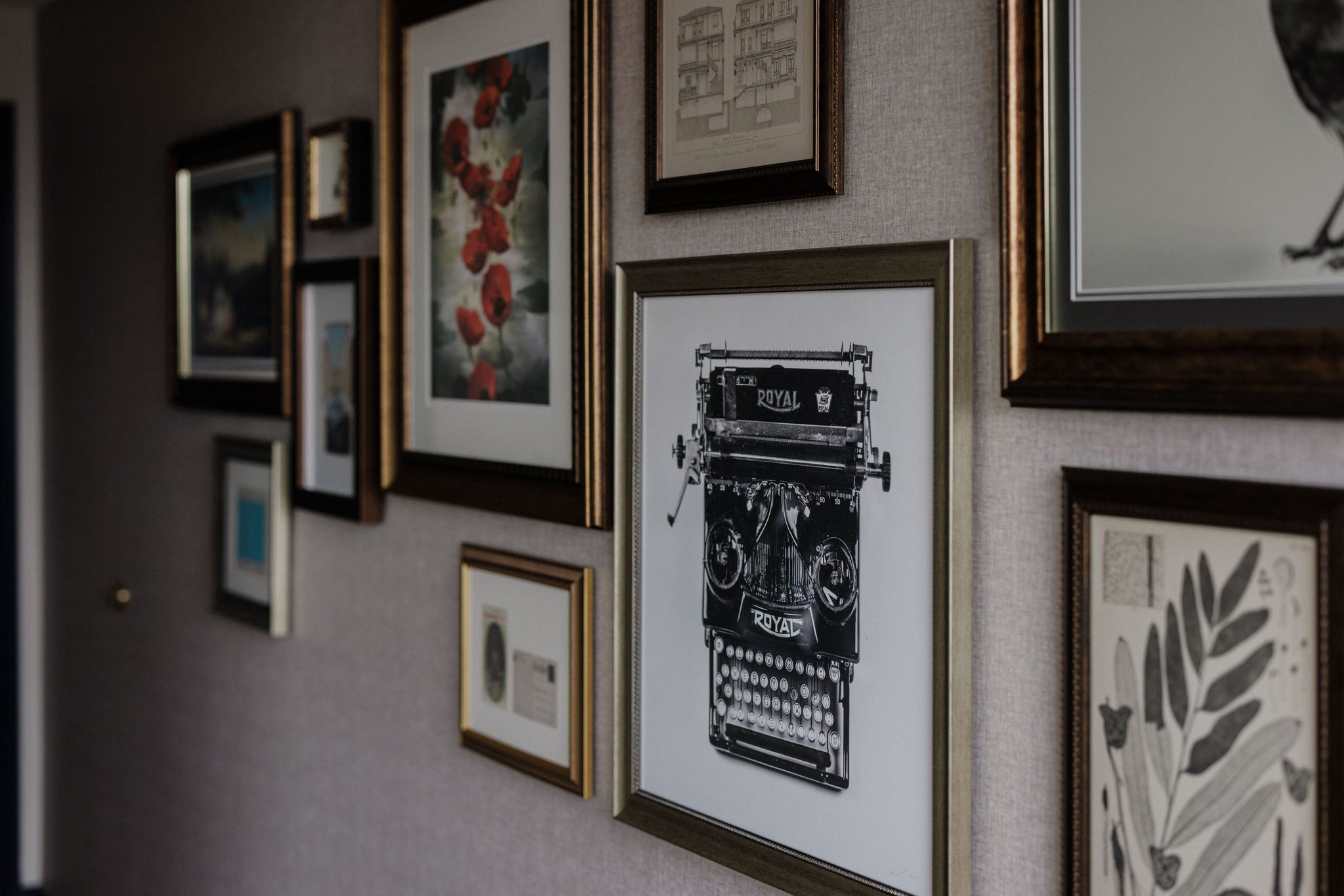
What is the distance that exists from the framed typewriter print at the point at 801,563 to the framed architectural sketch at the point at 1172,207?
10 centimetres

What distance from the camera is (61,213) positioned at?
9.34ft

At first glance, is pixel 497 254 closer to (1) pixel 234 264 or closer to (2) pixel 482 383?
(2) pixel 482 383

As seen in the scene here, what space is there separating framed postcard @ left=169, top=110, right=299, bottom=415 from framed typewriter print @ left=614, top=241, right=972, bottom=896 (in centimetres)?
93

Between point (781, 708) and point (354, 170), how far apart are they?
1.10 meters

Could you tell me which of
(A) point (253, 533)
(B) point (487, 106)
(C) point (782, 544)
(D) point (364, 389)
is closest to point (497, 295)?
(B) point (487, 106)

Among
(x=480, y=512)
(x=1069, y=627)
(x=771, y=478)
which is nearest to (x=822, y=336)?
(x=771, y=478)

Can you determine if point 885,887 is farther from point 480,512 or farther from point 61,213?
point 61,213

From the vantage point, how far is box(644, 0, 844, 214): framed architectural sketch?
1096mm

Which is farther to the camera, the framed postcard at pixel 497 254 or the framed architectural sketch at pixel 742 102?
the framed postcard at pixel 497 254

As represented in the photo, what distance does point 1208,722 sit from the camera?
33.5 inches

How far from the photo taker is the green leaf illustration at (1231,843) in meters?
0.82

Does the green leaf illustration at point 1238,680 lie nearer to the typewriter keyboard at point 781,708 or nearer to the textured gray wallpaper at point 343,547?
the textured gray wallpaper at point 343,547

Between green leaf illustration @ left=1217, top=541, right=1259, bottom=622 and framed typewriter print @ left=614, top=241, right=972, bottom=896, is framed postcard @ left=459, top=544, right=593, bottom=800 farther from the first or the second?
green leaf illustration @ left=1217, top=541, right=1259, bottom=622

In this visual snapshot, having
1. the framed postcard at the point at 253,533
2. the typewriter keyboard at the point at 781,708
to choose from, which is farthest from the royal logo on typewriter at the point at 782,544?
the framed postcard at the point at 253,533
